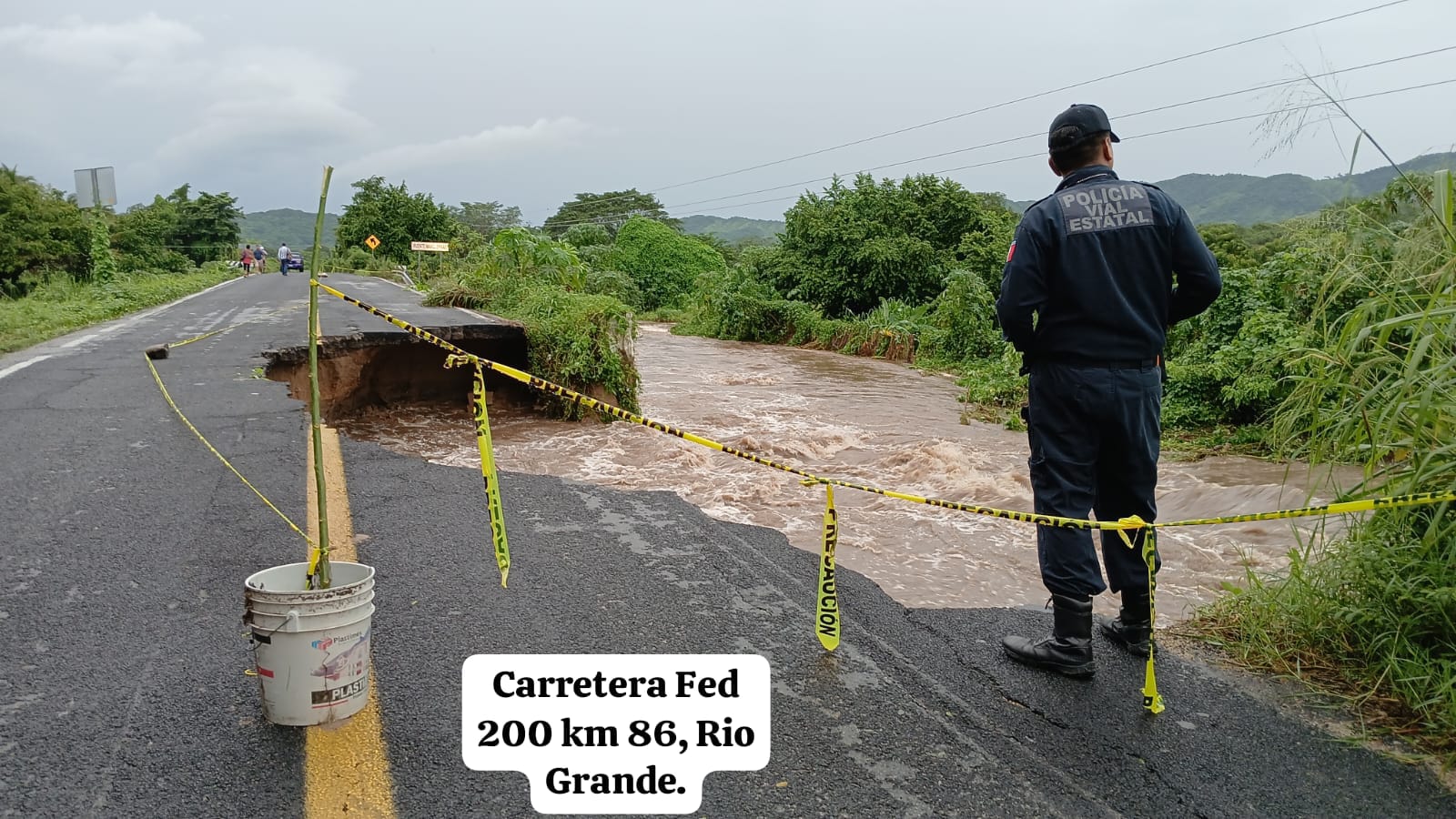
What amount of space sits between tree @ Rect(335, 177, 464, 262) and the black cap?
47.8 metres

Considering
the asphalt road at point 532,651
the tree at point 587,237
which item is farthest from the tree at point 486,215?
the asphalt road at point 532,651

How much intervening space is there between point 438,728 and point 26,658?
5.13 feet

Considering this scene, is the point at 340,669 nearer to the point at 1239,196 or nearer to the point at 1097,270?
the point at 1097,270

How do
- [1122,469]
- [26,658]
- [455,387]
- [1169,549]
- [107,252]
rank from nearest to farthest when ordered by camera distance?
[26,658] → [1122,469] → [1169,549] → [455,387] → [107,252]

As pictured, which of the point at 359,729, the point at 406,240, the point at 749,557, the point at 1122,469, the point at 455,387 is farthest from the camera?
the point at 406,240

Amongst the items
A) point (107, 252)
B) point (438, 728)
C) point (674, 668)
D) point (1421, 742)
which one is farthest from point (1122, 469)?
point (107, 252)

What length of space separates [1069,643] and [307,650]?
256 cm

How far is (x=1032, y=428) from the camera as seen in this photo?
137 inches

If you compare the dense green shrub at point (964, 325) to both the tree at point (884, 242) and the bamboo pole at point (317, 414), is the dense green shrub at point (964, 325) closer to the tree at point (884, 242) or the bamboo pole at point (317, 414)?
the tree at point (884, 242)

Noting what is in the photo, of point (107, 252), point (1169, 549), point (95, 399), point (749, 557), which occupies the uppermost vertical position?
point (107, 252)

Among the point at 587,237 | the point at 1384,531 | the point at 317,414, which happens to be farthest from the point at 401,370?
the point at 587,237

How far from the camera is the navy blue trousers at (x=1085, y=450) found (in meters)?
3.33

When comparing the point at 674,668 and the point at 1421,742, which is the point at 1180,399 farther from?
the point at 674,668

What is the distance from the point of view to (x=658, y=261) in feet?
139
